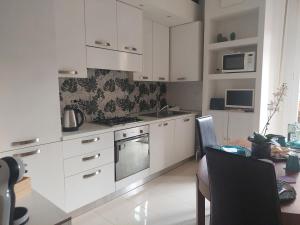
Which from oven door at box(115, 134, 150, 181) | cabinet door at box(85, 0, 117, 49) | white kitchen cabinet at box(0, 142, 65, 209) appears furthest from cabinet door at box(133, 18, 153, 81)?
white kitchen cabinet at box(0, 142, 65, 209)

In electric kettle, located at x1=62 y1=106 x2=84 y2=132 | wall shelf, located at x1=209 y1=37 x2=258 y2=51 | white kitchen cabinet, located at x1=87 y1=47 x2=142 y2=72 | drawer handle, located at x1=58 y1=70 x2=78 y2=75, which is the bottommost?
electric kettle, located at x1=62 y1=106 x2=84 y2=132

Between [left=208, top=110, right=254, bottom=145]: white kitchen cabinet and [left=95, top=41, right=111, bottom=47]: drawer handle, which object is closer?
[left=95, top=41, right=111, bottom=47]: drawer handle

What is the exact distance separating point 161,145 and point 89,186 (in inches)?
46.5

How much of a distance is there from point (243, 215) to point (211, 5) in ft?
9.85

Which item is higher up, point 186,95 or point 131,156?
point 186,95

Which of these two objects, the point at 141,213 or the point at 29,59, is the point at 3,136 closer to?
the point at 29,59

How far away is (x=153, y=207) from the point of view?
2336 millimetres

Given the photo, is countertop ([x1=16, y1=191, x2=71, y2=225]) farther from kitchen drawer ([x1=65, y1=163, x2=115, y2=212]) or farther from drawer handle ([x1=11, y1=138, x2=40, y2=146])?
kitchen drawer ([x1=65, y1=163, x2=115, y2=212])

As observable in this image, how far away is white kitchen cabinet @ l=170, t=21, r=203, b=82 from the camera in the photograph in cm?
335

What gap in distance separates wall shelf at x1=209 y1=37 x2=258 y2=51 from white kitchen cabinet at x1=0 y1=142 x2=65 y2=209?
2.50 metres

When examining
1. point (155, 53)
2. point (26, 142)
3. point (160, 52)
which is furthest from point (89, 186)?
point (160, 52)

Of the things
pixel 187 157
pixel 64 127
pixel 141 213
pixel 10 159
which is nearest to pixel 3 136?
pixel 64 127

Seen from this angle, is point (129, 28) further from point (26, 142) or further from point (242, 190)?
point (242, 190)

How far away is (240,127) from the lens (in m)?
3.06
